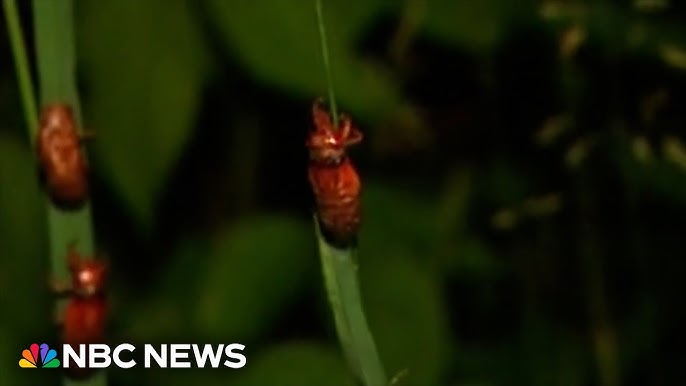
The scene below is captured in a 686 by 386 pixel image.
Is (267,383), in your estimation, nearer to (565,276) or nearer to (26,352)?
(26,352)

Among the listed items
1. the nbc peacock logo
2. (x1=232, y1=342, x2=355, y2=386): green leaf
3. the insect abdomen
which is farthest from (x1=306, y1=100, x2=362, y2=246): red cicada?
(x1=232, y1=342, x2=355, y2=386): green leaf

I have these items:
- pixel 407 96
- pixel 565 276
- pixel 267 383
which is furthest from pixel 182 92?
pixel 565 276

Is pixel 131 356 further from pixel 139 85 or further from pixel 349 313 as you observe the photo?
pixel 349 313

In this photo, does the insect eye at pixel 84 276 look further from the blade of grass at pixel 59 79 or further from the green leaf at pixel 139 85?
the green leaf at pixel 139 85

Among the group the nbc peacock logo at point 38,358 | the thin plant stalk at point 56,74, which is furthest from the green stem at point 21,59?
the nbc peacock logo at point 38,358

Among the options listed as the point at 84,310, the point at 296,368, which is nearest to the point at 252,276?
the point at 296,368
